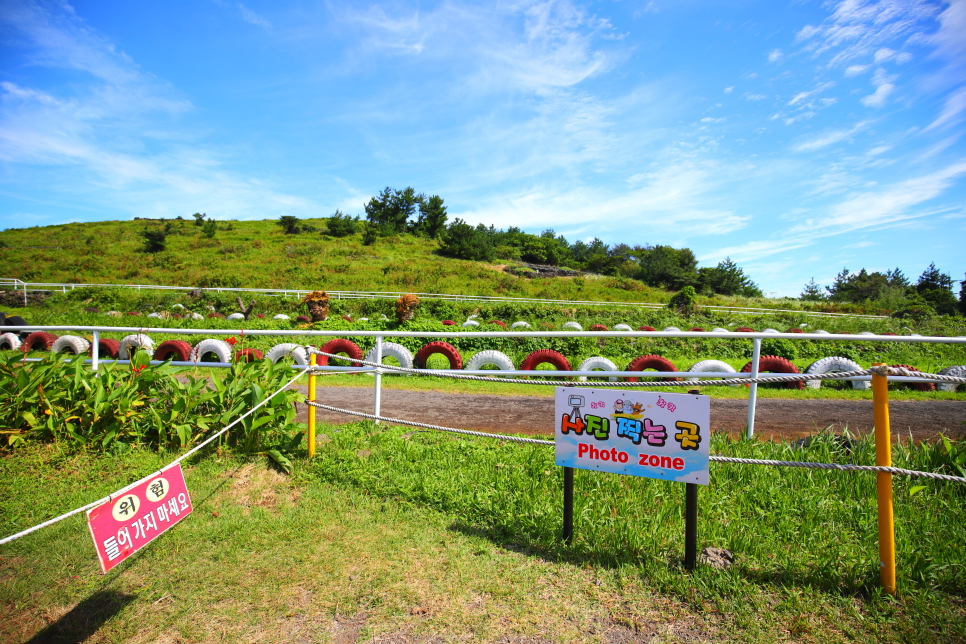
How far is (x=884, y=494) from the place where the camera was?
2.42 metres

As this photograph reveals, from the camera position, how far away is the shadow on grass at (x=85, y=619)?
2121mm

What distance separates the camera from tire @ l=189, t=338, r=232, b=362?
28.0 feet

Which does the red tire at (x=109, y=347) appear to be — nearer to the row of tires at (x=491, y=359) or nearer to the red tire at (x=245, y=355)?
the row of tires at (x=491, y=359)

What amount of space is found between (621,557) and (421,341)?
7.29 meters

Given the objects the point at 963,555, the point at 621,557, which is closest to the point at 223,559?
the point at 621,557

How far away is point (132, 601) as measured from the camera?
2348 millimetres

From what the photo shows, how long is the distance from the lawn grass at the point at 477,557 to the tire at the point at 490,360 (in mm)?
4166

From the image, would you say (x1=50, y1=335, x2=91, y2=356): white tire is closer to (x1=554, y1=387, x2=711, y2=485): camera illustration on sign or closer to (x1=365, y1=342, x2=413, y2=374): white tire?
(x1=365, y1=342, x2=413, y2=374): white tire

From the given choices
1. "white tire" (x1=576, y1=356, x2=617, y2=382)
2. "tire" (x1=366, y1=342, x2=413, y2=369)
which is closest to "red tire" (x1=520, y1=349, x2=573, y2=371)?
"white tire" (x1=576, y1=356, x2=617, y2=382)

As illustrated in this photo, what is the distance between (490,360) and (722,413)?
3.69 m

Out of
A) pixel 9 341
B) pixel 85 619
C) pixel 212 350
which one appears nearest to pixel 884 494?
pixel 85 619

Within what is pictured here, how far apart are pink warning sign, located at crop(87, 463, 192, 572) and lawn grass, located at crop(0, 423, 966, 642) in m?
0.33

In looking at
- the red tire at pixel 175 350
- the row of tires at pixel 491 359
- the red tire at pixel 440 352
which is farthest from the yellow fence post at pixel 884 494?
the red tire at pixel 175 350

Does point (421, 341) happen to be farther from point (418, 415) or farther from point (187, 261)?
point (187, 261)
